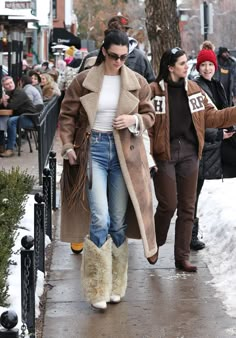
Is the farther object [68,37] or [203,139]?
[68,37]

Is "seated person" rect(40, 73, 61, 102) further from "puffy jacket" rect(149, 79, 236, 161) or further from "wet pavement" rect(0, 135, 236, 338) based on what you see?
"puffy jacket" rect(149, 79, 236, 161)

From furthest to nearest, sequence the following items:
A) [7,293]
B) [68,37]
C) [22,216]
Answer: [68,37] → [22,216] → [7,293]

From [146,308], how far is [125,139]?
1.26 metres

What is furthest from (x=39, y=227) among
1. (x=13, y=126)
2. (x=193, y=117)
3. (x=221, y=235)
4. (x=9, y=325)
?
(x=13, y=126)

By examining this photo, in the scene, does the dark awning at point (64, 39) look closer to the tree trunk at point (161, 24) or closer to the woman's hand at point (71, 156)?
the tree trunk at point (161, 24)

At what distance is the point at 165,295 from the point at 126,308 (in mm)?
451

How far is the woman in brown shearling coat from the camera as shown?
614cm

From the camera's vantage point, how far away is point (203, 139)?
284 inches

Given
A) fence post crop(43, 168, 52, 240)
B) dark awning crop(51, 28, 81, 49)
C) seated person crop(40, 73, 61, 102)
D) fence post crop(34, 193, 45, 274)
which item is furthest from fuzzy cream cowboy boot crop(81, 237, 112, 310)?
dark awning crop(51, 28, 81, 49)

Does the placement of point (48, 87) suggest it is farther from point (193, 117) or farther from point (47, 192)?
point (193, 117)

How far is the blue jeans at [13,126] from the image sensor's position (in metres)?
15.4

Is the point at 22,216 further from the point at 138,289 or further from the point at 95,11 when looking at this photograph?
the point at 95,11

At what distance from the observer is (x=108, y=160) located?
6258mm

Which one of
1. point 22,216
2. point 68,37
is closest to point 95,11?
point 68,37
